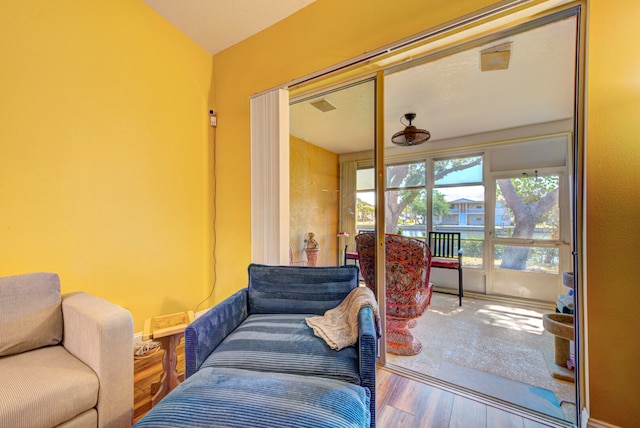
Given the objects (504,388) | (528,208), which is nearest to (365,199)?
(504,388)

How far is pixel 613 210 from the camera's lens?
122cm

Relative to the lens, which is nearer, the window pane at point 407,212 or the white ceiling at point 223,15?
the white ceiling at point 223,15

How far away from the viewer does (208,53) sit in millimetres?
2697

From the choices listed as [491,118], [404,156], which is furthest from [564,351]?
[404,156]

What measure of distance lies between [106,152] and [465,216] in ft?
14.9

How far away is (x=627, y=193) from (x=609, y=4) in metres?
0.93

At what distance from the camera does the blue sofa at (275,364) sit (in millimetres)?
812

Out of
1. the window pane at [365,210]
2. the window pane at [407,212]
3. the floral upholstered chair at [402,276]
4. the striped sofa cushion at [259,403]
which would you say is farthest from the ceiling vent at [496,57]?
the striped sofa cushion at [259,403]

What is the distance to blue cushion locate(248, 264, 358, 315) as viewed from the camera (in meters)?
1.66

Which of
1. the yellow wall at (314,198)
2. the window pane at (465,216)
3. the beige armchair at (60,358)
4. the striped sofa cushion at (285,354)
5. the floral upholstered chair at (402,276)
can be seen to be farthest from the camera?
the window pane at (465,216)

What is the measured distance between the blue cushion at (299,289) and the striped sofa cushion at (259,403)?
63cm

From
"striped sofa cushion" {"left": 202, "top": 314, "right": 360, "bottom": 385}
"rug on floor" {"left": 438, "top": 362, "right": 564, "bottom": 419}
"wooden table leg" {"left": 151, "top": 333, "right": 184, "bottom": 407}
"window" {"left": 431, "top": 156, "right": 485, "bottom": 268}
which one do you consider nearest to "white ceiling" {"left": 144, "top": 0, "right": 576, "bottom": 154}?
"window" {"left": 431, "top": 156, "right": 485, "bottom": 268}

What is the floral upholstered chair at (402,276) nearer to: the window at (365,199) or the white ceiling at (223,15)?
the window at (365,199)

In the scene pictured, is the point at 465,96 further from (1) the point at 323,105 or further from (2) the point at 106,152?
(2) the point at 106,152
